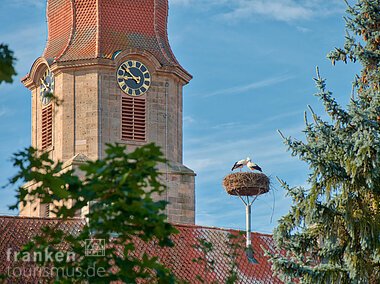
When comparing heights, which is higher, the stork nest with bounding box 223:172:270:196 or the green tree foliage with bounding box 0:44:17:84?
the stork nest with bounding box 223:172:270:196

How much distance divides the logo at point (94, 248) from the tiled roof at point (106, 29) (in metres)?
32.6

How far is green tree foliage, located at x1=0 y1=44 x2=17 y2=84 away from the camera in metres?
15.6

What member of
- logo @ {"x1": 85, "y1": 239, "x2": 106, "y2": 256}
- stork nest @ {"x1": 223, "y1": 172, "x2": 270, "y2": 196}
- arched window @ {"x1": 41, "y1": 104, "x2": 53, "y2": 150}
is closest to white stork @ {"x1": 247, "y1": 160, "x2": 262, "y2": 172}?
stork nest @ {"x1": 223, "y1": 172, "x2": 270, "y2": 196}

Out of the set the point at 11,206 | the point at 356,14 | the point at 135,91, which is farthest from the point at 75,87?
the point at 11,206

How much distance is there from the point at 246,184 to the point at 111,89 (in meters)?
6.21

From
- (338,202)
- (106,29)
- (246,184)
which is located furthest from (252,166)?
(338,202)

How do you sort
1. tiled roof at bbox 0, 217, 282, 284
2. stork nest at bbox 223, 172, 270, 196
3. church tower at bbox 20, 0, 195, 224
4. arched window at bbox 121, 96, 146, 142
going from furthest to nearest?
arched window at bbox 121, 96, 146, 142 < church tower at bbox 20, 0, 195, 224 < stork nest at bbox 223, 172, 270, 196 < tiled roof at bbox 0, 217, 282, 284

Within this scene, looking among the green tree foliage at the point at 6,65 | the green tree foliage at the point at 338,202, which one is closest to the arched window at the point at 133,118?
the green tree foliage at the point at 338,202

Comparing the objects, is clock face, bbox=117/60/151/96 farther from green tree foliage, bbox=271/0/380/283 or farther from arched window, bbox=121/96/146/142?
green tree foliage, bbox=271/0/380/283

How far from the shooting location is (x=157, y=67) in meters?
49.7

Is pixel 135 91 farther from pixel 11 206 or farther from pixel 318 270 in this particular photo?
pixel 11 206

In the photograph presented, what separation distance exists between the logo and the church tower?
30674mm

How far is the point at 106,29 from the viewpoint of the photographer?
5066cm

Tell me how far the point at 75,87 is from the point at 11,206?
32.5 metres
